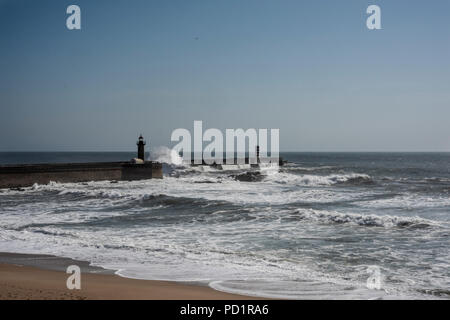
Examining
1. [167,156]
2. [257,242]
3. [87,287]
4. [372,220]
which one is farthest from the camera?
[167,156]

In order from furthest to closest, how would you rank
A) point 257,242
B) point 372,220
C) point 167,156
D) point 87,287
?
point 167,156 < point 372,220 < point 257,242 < point 87,287

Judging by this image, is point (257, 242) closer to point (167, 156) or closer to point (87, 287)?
point (87, 287)

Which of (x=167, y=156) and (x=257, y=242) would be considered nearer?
(x=257, y=242)

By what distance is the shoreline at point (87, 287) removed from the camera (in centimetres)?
574

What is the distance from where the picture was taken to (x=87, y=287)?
6.29 meters

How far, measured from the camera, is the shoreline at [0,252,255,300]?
574 cm

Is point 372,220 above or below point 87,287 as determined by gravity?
below

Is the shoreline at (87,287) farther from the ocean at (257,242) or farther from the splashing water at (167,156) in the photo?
the splashing water at (167,156)

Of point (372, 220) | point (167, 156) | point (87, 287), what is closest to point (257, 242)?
point (372, 220)

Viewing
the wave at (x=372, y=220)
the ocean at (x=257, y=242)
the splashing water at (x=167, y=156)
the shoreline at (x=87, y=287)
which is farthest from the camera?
the splashing water at (x=167, y=156)

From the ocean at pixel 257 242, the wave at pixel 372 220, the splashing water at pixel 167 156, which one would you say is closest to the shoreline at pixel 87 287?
the ocean at pixel 257 242

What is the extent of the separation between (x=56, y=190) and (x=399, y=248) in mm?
19632

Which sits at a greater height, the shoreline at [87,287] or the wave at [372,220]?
the shoreline at [87,287]

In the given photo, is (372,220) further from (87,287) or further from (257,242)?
(87,287)
